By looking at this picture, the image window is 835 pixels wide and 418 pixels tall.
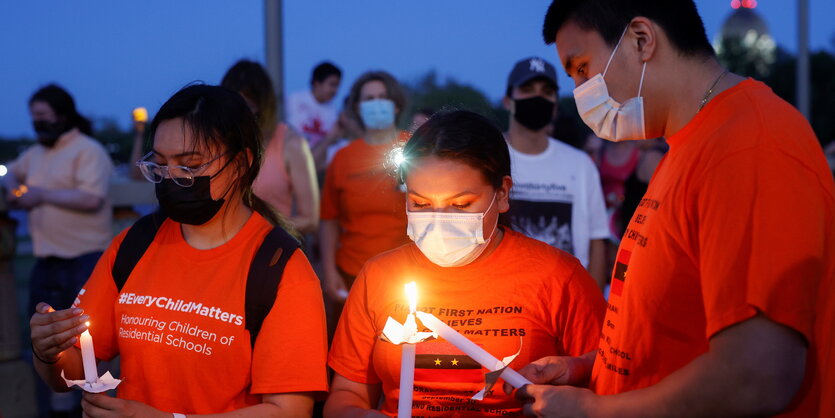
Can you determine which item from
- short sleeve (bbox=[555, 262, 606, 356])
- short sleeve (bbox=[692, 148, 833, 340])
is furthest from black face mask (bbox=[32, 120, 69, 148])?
short sleeve (bbox=[692, 148, 833, 340])

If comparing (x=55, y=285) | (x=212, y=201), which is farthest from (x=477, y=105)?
(x=55, y=285)

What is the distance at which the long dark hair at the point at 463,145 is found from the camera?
9.34 ft

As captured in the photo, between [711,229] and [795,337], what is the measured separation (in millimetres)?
260

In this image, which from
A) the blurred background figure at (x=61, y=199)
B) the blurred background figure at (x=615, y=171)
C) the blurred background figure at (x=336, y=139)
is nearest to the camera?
the blurred background figure at (x=61, y=199)

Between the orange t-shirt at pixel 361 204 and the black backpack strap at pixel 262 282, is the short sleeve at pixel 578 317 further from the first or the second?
the orange t-shirt at pixel 361 204

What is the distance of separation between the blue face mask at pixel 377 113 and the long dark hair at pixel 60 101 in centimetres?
232

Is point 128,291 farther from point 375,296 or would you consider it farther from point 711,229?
point 711,229

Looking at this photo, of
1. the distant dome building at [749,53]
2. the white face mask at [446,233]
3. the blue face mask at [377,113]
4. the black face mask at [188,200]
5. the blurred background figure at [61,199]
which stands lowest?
the blurred background figure at [61,199]

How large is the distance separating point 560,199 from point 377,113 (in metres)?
1.58

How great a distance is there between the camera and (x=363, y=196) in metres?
5.52

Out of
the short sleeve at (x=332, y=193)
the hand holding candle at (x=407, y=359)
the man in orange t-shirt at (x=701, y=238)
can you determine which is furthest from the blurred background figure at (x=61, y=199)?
the man in orange t-shirt at (x=701, y=238)

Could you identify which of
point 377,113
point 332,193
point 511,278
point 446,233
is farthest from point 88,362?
point 377,113

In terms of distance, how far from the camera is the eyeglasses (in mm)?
2785

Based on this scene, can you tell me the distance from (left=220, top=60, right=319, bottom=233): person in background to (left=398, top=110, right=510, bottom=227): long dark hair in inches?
80.4
